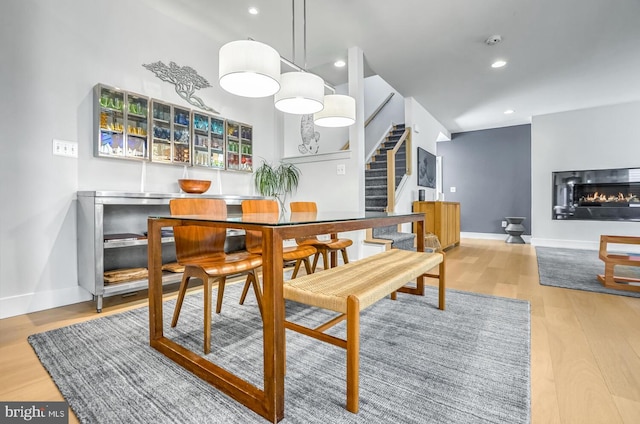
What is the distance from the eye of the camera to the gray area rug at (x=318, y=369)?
43.0 inches

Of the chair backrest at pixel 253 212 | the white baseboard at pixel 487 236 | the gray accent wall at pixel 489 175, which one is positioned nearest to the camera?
the chair backrest at pixel 253 212

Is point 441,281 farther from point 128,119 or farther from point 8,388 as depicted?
point 128,119

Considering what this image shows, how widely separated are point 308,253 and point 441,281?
106cm

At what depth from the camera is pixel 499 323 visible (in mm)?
1920

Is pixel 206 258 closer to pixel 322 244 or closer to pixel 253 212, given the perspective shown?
pixel 253 212

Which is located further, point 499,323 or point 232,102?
point 232,102

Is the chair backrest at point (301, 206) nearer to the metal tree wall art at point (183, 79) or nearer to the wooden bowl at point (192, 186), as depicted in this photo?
the wooden bowl at point (192, 186)

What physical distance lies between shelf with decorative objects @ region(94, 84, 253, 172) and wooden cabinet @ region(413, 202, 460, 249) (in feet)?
9.86

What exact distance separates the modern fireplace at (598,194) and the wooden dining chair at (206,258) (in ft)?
20.5

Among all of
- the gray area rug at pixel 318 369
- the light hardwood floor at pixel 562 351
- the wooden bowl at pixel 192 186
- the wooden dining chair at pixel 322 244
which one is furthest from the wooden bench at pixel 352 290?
the wooden bowl at pixel 192 186

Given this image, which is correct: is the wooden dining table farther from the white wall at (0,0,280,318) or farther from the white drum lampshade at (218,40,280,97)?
the white wall at (0,0,280,318)

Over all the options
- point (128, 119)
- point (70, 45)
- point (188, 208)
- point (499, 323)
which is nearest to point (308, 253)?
point (188, 208)

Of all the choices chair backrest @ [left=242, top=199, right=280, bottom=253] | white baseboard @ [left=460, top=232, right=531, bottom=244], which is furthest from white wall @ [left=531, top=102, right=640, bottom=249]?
chair backrest @ [left=242, top=199, right=280, bottom=253]

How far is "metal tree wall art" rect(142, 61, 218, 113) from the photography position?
112 inches
